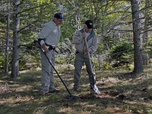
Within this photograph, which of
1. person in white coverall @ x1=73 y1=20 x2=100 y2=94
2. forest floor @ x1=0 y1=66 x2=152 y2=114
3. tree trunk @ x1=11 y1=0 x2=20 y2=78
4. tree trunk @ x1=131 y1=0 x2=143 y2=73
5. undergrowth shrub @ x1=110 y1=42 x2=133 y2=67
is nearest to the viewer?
forest floor @ x1=0 y1=66 x2=152 y2=114

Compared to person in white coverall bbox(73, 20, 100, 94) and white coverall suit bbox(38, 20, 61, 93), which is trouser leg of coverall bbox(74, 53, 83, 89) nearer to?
person in white coverall bbox(73, 20, 100, 94)

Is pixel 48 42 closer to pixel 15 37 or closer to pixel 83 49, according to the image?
pixel 83 49

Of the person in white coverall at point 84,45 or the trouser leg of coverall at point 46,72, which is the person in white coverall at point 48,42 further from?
the person in white coverall at point 84,45

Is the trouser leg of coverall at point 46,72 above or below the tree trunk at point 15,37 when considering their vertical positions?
below

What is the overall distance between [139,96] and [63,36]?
7577 mm

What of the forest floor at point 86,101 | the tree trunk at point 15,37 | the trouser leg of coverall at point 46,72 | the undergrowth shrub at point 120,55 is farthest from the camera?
the undergrowth shrub at point 120,55

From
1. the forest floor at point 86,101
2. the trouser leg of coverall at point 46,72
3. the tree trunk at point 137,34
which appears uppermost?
the tree trunk at point 137,34

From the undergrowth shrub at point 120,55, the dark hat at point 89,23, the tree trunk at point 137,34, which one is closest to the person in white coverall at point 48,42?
the dark hat at point 89,23

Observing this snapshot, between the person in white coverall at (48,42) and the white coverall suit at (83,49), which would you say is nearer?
the person in white coverall at (48,42)

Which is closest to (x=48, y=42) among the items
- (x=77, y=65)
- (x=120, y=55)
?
(x=77, y=65)

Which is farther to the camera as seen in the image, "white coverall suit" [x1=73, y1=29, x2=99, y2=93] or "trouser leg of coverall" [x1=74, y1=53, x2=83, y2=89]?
"trouser leg of coverall" [x1=74, y1=53, x2=83, y2=89]

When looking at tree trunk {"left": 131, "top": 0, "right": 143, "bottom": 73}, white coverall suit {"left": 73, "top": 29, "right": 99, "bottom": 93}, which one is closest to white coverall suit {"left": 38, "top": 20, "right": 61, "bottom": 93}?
white coverall suit {"left": 73, "top": 29, "right": 99, "bottom": 93}

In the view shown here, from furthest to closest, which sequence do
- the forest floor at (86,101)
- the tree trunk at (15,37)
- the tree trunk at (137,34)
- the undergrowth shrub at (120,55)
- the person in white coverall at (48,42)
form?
1. the undergrowth shrub at (120,55)
2. the tree trunk at (15,37)
3. the tree trunk at (137,34)
4. the person in white coverall at (48,42)
5. the forest floor at (86,101)

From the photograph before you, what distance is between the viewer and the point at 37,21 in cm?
1170
